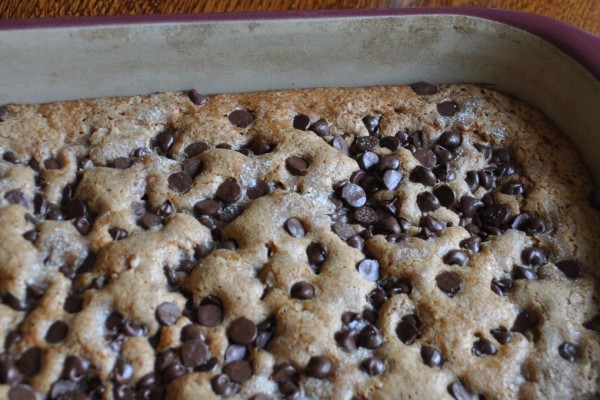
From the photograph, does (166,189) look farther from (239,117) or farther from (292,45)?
(292,45)

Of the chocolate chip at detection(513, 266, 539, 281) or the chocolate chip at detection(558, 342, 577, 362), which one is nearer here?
the chocolate chip at detection(558, 342, 577, 362)

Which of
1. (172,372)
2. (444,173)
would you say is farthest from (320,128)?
(172,372)

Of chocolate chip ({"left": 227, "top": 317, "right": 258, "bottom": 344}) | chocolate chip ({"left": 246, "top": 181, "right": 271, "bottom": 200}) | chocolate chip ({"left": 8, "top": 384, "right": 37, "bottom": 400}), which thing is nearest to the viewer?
chocolate chip ({"left": 8, "top": 384, "right": 37, "bottom": 400})

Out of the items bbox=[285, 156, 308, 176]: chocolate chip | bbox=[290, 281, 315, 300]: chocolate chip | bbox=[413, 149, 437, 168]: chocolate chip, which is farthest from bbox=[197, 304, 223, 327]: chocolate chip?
bbox=[413, 149, 437, 168]: chocolate chip

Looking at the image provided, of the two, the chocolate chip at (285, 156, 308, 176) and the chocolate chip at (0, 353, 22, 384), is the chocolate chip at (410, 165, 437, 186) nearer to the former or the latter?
the chocolate chip at (285, 156, 308, 176)

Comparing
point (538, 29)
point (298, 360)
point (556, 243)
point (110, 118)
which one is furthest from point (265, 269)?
point (538, 29)

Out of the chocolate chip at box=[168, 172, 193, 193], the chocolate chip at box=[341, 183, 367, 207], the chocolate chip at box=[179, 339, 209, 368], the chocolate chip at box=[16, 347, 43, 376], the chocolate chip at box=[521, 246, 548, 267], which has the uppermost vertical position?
the chocolate chip at box=[521, 246, 548, 267]
